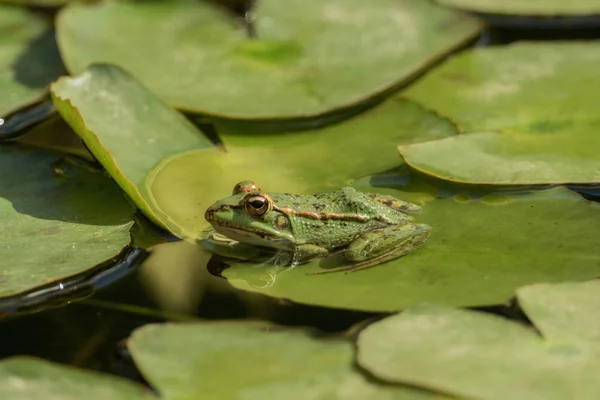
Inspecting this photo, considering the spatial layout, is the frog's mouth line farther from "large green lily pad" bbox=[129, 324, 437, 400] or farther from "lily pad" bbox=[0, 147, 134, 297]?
"large green lily pad" bbox=[129, 324, 437, 400]

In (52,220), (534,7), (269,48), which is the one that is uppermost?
(534,7)

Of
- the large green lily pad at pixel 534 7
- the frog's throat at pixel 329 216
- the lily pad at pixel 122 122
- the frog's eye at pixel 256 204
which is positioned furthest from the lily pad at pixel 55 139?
the large green lily pad at pixel 534 7

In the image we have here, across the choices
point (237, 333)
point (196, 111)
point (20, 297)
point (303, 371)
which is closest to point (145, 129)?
point (196, 111)

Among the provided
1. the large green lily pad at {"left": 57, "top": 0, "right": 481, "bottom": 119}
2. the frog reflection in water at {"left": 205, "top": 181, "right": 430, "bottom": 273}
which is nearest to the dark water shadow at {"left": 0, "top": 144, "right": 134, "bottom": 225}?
the frog reflection in water at {"left": 205, "top": 181, "right": 430, "bottom": 273}

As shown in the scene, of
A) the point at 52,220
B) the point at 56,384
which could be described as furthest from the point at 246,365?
the point at 52,220

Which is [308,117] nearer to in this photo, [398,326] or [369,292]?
[369,292]

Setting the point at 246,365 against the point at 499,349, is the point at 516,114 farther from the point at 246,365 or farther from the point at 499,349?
the point at 246,365
